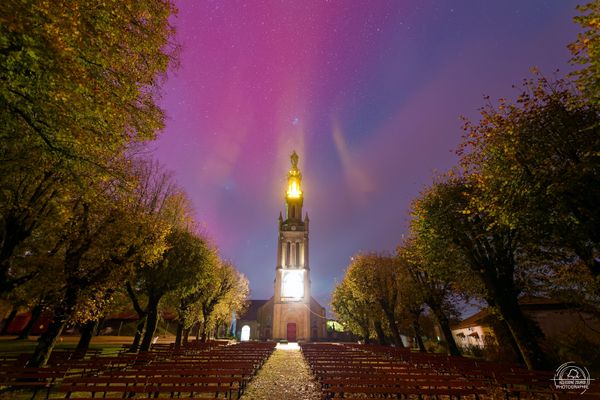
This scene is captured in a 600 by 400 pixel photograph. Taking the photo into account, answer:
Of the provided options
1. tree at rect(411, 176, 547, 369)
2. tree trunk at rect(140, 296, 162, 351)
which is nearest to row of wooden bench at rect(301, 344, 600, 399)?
tree at rect(411, 176, 547, 369)

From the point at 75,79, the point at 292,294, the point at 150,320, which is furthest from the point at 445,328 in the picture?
the point at 292,294

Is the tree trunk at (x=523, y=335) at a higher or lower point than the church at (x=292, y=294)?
lower

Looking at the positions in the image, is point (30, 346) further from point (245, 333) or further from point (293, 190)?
point (293, 190)

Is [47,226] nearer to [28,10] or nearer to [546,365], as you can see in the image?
[28,10]

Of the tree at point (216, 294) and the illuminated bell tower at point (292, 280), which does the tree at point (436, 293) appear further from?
the illuminated bell tower at point (292, 280)

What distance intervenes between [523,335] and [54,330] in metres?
22.8

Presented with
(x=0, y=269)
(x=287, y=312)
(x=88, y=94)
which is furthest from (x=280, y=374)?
(x=287, y=312)

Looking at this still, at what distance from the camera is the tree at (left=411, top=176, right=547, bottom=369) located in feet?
46.1

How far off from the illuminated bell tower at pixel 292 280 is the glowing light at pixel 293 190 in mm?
2156

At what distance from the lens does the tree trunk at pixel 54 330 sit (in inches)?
469

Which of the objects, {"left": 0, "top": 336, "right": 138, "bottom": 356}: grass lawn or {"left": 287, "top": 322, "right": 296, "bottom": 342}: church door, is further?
{"left": 287, "top": 322, "right": 296, "bottom": 342}: church door

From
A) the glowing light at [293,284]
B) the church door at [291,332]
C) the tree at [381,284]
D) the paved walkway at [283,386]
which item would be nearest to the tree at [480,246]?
the paved walkway at [283,386]

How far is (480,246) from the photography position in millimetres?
15789

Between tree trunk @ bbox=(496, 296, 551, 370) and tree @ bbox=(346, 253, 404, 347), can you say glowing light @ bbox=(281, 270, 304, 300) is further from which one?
tree trunk @ bbox=(496, 296, 551, 370)
